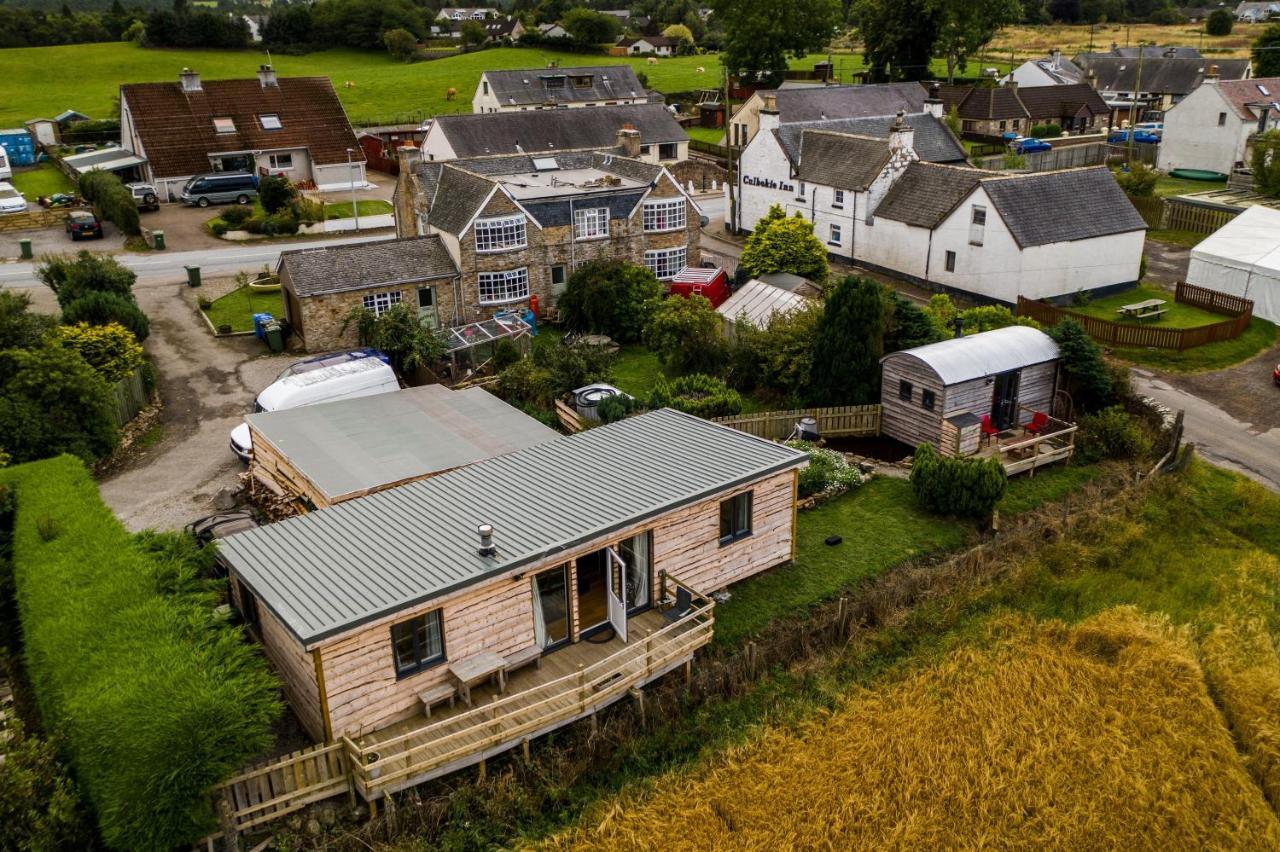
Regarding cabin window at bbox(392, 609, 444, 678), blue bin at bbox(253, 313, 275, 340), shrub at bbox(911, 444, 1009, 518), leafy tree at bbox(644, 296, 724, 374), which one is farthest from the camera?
blue bin at bbox(253, 313, 275, 340)

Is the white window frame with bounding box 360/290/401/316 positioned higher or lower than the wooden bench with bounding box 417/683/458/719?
higher

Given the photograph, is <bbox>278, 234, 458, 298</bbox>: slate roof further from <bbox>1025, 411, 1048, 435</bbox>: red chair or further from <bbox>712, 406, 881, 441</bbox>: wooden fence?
<bbox>1025, 411, 1048, 435</bbox>: red chair

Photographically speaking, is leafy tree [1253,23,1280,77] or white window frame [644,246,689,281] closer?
white window frame [644,246,689,281]

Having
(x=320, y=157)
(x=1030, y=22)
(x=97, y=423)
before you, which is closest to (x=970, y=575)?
(x=97, y=423)

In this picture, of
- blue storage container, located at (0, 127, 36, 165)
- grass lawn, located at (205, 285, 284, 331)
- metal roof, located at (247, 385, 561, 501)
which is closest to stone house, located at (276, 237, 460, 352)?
grass lawn, located at (205, 285, 284, 331)

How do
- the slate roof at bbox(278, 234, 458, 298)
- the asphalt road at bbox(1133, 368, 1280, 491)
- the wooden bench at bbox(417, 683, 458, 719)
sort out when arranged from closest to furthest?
the wooden bench at bbox(417, 683, 458, 719), the asphalt road at bbox(1133, 368, 1280, 491), the slate roof at bbox(278, 234, 458, 298)

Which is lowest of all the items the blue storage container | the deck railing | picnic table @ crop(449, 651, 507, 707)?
Answer: the deck railing

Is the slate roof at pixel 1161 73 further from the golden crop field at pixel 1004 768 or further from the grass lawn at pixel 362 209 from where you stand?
the golden crop field at pixel 1004 768
